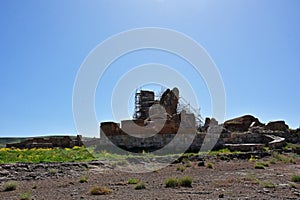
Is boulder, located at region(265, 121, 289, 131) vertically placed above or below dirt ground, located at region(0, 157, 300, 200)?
above

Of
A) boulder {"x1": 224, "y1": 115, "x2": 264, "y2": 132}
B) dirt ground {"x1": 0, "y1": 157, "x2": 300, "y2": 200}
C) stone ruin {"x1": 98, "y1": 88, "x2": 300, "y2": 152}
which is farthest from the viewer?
boulder {"x1": 224, "y1": 115, "x2": 264, "y2": 132}

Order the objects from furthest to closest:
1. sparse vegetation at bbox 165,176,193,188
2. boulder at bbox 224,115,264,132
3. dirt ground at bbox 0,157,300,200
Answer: boulder at bbox 224,115,264,132 < sparse vegetation at bbox 165,176,193,188 < dirt ground at bbox 0,157,300,200

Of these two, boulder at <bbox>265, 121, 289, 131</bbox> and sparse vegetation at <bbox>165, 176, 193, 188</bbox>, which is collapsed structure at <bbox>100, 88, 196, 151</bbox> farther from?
boulder at <bbox>265, 121, 289, 131</bbox>

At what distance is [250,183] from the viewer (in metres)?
10.8

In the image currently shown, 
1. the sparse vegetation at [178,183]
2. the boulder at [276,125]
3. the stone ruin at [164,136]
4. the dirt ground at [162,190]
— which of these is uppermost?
the boulder at [276,125]

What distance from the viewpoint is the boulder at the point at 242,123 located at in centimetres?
3412

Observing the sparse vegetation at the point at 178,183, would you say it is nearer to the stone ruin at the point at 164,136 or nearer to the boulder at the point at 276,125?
the stone ruin at the point at 164,136

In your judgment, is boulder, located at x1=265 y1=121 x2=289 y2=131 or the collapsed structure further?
boulder, located at x1=265 y1=121 x2=289 y2=131

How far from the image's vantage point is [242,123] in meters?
36.0

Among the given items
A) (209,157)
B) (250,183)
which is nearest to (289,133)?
(209,157)

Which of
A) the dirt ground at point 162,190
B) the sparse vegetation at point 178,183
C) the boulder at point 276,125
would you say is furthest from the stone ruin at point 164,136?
the sparse vegetation at point 178,183

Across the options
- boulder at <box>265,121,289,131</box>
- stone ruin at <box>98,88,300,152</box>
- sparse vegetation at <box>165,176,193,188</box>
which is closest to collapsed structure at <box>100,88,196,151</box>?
stone ruin at <box>98,88,300,152</box>

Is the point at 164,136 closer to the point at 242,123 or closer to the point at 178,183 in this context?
the point at 178,183

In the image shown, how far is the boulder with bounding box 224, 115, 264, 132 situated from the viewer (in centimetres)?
3412
